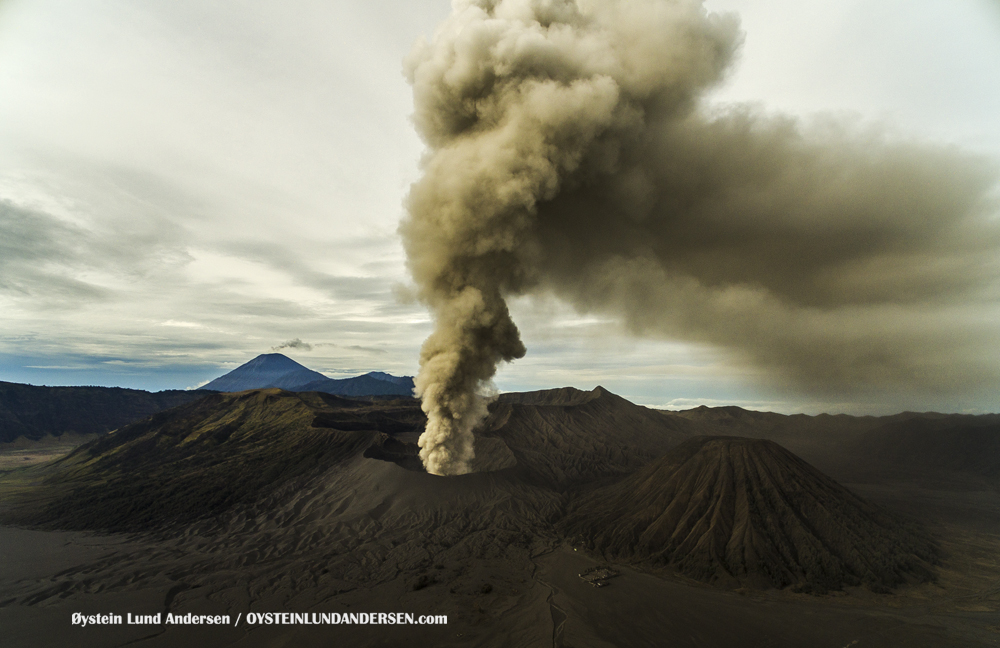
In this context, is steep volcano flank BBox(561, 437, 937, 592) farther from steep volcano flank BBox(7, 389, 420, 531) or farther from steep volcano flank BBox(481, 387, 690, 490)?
steep volcano flank BBox(7, 389, 420, 531)

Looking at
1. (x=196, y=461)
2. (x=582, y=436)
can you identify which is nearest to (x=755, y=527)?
(x=582, y=436)

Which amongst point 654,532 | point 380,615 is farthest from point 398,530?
point 654,532

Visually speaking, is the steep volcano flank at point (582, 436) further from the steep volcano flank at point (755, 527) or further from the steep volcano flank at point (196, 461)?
the steep volcano flank at point (196, 461)

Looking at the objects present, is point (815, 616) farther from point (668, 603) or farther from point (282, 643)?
point (282, 643)

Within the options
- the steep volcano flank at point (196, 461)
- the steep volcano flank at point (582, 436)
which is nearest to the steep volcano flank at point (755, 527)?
the steep volcano flank at point (582, 436)

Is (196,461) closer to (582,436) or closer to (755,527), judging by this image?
(582,436)

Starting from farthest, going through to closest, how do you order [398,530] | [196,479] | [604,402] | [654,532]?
1. [604,402]
2. [196,479]
3. [398,530]
4. [654,532]

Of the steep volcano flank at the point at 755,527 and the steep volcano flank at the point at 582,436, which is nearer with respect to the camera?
the steep volcano flank at the point at 755,527
